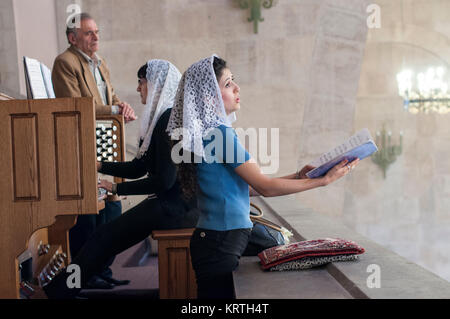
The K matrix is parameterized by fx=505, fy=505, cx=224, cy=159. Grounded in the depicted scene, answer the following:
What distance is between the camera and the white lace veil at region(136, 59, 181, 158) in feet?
10.7

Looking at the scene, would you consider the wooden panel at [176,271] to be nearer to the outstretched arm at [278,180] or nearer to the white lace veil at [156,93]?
the white lace veil at [156,93]

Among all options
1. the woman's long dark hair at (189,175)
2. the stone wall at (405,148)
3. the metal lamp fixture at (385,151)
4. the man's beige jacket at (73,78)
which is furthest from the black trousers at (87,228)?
the metal lamp fixture at (385,151)

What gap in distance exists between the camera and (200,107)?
2412 millimetres

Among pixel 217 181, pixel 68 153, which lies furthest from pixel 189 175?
pixel 68 153

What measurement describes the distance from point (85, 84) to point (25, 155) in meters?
1.85

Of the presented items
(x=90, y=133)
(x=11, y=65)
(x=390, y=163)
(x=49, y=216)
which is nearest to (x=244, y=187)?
(x=90, y=133)

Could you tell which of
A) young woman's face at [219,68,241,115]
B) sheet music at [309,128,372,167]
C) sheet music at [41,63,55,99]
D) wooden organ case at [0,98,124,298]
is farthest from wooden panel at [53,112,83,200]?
sheet music at [41,63,55,99]

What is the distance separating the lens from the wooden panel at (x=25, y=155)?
2.57 m

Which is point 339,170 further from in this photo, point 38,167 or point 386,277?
point 38,167

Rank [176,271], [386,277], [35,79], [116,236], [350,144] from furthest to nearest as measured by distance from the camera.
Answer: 1. [35,79]
2. [176,271]
3. [116,236]
4. [386,277]
5. [350,144]

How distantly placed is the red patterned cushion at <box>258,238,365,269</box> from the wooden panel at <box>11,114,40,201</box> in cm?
132

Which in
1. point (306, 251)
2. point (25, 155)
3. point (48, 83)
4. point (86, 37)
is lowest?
point (306, 251)

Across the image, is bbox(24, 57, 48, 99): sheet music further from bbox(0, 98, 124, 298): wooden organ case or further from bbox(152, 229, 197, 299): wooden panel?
bbox(152, 229, 197, 299): wooden panel

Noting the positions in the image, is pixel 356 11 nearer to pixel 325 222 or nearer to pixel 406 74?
pixel 406 74
